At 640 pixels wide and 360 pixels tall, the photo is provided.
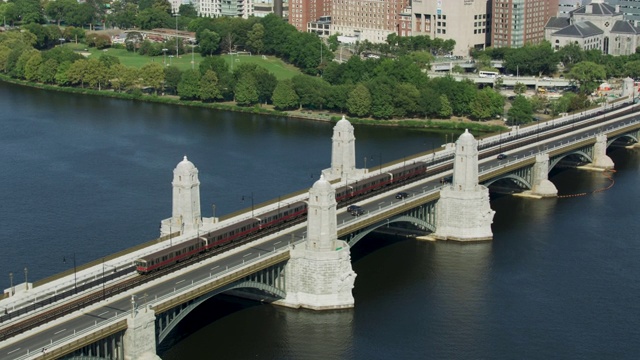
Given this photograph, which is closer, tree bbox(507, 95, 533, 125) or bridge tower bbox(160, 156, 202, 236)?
bridge tower bbox(160, 156, 202, 236)

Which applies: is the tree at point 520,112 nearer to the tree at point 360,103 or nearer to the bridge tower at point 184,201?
the tree at point 360,103

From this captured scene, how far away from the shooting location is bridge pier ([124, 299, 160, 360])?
89.1m

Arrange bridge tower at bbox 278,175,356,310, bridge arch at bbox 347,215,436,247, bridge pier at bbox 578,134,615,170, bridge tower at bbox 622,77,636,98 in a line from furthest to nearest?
bridge tower at bbox 622,77,636,98, bridge pier at bbox 578,134,615,170, bridge arch at bbox 347,215,436,247, bridge tower at bbox 278,175,356,310

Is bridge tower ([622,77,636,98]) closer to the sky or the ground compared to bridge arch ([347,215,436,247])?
closer to the sky

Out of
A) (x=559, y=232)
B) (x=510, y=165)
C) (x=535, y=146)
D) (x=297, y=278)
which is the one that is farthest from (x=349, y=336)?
(x=535, y=146)

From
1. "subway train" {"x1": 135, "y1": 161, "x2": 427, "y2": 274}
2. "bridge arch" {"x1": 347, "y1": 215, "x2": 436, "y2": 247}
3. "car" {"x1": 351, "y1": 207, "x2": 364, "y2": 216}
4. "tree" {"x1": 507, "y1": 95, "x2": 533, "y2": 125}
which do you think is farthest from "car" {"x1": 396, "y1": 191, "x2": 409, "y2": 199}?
"tree" {"x1": 507, "y1": 95, "x2": 533, "y2": 125}

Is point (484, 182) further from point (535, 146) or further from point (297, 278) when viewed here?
point (297, 278)

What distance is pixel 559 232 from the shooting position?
426 feet

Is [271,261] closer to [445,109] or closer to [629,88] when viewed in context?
[445,109]

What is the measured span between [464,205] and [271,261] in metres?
29.3

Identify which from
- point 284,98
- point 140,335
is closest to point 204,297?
point 140,335

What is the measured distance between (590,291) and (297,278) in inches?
1022

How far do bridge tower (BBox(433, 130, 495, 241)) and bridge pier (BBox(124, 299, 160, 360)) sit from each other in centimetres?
4345

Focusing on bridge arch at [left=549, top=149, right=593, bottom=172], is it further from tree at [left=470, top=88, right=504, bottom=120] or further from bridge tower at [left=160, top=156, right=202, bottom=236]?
bridge tower at [left=160, top=156, right=202, bottom=236]
